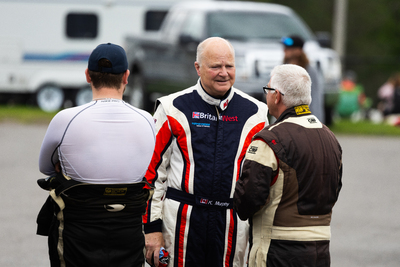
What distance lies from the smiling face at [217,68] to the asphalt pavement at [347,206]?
2946mm

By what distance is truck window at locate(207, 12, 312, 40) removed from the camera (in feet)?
41.4

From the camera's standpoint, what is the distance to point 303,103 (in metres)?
3.63

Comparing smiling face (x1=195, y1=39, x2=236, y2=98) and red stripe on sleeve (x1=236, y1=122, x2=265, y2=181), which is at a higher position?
smiling face (x1=195, y1=39, x2=236, y2=98)

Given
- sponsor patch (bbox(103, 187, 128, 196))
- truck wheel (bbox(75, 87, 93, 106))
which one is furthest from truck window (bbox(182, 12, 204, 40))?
sponsor patch (bbox(103, 187, 128, 196))

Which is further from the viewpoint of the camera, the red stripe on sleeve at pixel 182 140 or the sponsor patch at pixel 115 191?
the red stripe on sleeve at pixel 182 140

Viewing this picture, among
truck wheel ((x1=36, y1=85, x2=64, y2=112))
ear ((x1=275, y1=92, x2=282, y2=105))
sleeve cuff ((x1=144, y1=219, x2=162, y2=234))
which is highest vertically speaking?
ear ((x1=275, y1=92, x2=282, y2=105))

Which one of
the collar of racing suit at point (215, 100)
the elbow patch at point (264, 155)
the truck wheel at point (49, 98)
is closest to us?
the elbow patch at point (264, 155)

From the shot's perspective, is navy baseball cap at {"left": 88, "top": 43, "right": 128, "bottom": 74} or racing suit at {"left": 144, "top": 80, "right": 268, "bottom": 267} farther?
racing suit at {"left": 144, "top": 80, "right": 268, "bottom": 267}

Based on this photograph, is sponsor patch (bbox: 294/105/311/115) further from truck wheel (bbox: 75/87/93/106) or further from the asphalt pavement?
truck wheel (bbox: 75/87/93/106)

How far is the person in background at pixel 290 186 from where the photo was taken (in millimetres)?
3426

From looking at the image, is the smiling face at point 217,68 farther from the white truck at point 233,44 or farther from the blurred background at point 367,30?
the blurred background at point 367,30

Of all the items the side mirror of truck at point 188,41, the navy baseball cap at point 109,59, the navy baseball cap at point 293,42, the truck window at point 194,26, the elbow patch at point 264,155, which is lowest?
the elbow patch at point 264,155

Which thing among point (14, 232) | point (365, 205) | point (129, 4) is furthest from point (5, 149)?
Result: point (129, 4)

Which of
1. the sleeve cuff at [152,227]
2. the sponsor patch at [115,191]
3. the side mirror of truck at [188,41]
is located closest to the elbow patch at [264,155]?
the sponsor patch at [115,191]
